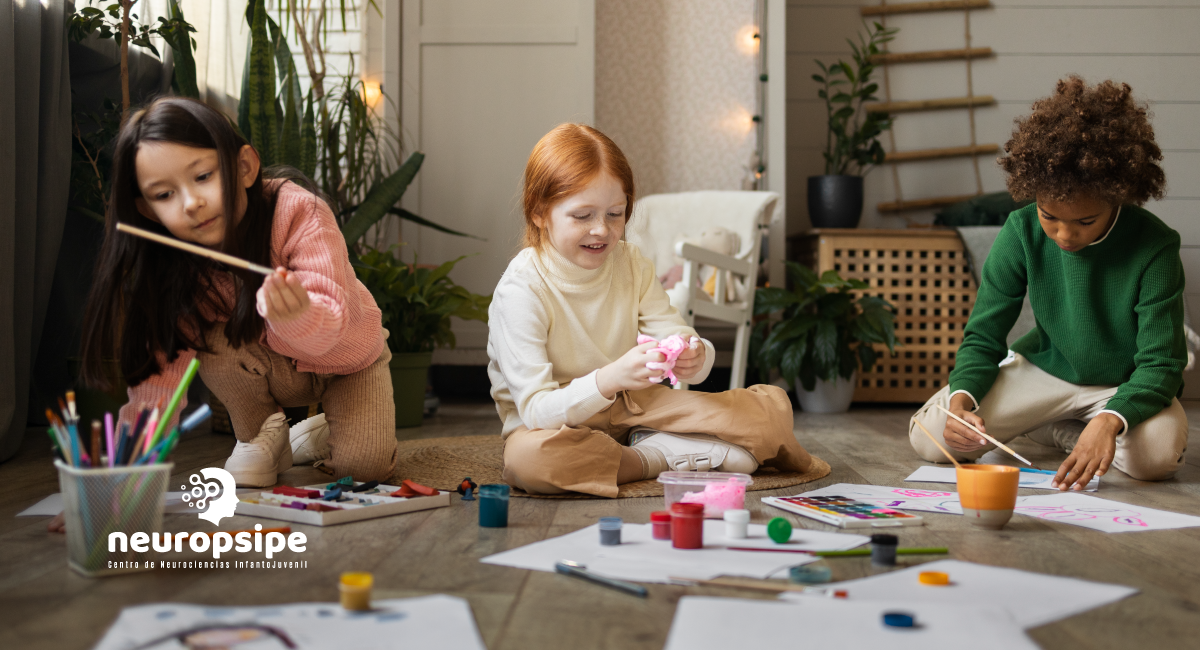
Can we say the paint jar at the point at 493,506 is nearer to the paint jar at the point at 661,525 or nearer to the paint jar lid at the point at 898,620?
the paint jar at the point at 661,525

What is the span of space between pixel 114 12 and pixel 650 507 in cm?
174

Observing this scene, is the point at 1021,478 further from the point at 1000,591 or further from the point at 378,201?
the point at 378,201

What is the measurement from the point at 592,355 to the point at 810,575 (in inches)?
31.1

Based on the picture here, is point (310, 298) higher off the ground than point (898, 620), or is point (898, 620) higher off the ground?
point (310, 298)

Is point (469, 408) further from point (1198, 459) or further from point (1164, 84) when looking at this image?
point (1164, 84)

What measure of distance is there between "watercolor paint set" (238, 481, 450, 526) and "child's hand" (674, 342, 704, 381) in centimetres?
43

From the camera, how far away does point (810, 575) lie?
3.18 ft

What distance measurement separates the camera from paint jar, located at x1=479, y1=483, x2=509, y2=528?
125cm

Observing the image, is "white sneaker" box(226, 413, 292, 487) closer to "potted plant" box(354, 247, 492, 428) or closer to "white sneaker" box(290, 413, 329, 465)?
"white sneaker" box(290, 413, 329, 465)

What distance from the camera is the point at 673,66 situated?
12.1 feet

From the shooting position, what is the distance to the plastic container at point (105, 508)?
977mm

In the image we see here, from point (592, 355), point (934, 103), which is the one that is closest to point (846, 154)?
point (934, 103)

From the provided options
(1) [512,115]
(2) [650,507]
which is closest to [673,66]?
(1) [512,115]

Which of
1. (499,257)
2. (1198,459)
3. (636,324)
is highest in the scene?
(499,257)
